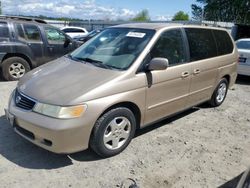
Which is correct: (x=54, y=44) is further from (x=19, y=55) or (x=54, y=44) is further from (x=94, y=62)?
(x=94, y=62)

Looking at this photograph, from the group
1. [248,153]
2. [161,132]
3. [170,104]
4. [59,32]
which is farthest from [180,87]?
[59,32]

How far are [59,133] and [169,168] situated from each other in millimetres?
1460

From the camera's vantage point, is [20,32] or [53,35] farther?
[53,35]

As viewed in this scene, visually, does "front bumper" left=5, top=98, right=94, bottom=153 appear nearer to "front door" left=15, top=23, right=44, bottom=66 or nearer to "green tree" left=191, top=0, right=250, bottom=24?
"front door" left=15, top=23, right=44, bottom=66

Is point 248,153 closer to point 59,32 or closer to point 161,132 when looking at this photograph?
point 161,132

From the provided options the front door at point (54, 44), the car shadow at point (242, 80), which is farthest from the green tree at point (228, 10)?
the front door at point (54, 44)

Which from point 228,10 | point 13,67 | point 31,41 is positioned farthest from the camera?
point 228,10

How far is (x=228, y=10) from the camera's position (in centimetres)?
4025

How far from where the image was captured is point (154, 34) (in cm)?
412

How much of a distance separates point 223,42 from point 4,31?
219 inches

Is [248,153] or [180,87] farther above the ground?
[180,87]

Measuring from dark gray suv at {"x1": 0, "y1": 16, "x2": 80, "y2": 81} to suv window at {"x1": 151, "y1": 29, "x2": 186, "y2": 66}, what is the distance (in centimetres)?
450

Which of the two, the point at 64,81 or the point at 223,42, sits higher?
the point at 223,42

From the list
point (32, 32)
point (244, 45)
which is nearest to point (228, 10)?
point (244, 45)
